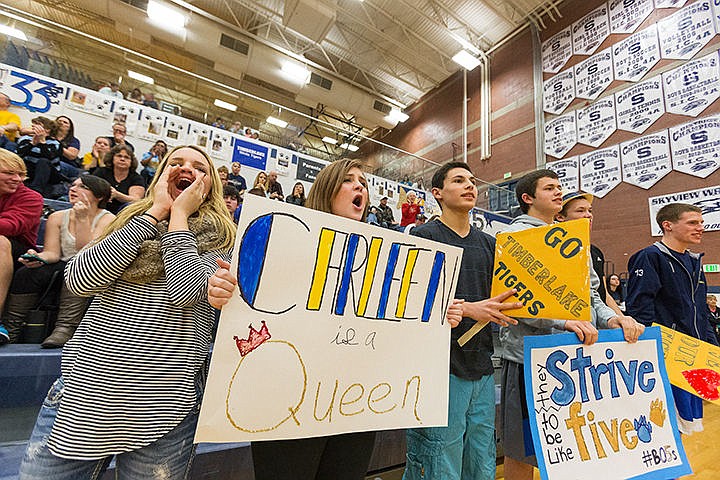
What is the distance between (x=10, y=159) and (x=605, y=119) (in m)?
Answer: 8.06

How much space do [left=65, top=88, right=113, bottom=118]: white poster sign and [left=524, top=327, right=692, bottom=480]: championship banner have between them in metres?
5.70

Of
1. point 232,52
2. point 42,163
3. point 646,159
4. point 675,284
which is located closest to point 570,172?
point 646,159

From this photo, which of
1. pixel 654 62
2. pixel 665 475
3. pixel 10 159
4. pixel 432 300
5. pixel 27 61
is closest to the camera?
pixel 432 300

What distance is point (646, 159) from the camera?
572 cm

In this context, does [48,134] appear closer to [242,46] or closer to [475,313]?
[475,313]

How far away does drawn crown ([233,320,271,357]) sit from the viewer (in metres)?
0.70

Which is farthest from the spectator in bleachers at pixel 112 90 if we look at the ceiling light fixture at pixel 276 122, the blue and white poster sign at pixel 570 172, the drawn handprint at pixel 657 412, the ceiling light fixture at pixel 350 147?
the blue and white poster sign at pixel 570 172

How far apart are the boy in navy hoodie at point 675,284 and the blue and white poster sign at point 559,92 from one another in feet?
20.1

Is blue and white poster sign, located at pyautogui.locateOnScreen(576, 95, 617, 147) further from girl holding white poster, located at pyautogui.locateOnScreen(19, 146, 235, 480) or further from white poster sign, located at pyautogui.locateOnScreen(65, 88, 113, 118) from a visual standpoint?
white poster sign, located at pyautogui.locateOnScreen(65, 88, 113, 118)

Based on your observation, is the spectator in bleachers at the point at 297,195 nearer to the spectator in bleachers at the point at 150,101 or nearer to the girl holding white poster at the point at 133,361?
the spectator in bleachers at the point at 150,101

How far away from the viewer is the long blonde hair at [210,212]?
84 centimetres

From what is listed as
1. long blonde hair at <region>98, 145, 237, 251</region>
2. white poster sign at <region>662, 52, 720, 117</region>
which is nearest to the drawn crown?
long blonde hair at <region>98, 145, 237, 251</region>

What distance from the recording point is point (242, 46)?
28.2 ft

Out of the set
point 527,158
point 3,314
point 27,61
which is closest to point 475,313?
point 3,314
